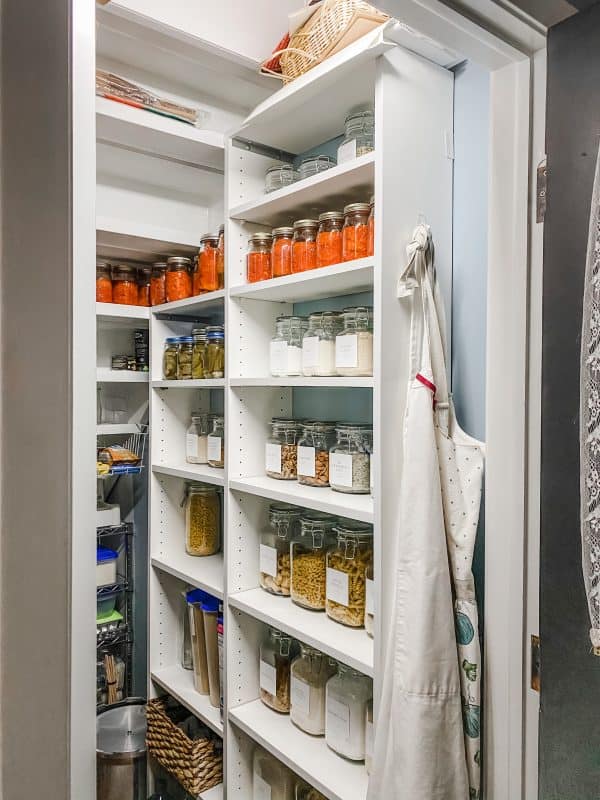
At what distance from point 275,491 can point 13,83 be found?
1.18 meters

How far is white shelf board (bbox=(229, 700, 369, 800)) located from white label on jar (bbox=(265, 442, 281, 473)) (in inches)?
25.8

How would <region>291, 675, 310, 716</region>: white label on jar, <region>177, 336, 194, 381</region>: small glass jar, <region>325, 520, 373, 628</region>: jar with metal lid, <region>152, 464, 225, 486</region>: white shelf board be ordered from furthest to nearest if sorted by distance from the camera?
1. <region>177, 336, 194, 381</region>: small glass jar
2. <region>152, 464, 225, 486</region>: white shelf board
3. <region>291, 675, 310, 716</region>: white label on jar
4. <region>325, 520, 373, 628</region>: jar with metal lid

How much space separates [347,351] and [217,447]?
0.67 meters

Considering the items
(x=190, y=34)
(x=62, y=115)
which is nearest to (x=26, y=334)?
(x=62, y=115)

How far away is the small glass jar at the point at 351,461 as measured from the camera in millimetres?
1388

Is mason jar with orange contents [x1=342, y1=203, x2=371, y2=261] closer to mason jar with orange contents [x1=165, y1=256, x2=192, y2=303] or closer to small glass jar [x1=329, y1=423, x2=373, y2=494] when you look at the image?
small glass jar [x1=329, y1=423, x2=373, y2=494]

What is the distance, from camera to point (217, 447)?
1.86 m

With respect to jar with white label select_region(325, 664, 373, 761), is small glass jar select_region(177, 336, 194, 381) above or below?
above

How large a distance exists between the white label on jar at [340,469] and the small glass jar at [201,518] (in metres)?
0.71

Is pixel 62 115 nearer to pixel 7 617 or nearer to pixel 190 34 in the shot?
pixel 7 617

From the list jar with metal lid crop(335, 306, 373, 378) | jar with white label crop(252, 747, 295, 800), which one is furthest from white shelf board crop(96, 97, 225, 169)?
jar with white label crop(252, 747, 295, 800)

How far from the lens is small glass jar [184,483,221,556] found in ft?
6.64

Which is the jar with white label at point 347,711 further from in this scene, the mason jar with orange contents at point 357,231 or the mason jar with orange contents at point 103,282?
the mason jar with orange contents at point 103,282

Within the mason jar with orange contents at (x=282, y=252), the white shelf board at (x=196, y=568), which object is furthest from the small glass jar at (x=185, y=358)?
the white shelf board at (x=196, y=568)
